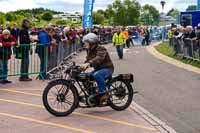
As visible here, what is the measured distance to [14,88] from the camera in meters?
13.2

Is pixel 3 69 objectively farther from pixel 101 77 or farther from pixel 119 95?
pixel 101 77

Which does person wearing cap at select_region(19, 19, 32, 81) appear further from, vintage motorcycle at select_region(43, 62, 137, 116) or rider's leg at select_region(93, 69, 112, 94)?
rider's leg at select_region(93, 69, 112, 94)

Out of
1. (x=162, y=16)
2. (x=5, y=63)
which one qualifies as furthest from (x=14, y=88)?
(x=162, y=16)

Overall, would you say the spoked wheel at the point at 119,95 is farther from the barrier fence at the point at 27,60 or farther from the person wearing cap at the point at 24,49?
the person wearing cap at the point at 24,49

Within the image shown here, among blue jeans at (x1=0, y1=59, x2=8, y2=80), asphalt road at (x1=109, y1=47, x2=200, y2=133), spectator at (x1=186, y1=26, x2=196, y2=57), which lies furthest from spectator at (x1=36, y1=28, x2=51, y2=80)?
spectator at (x1=186, y1=26, x2=196, y2=57)

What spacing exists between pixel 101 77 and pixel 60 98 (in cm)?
91

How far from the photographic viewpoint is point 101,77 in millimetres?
9773

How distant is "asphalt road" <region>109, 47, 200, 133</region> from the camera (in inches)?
363

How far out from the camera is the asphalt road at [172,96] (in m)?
9.21

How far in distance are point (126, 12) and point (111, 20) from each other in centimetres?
384

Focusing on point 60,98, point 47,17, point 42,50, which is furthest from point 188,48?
point 47,17

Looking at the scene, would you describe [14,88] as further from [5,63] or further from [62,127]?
[62,127]

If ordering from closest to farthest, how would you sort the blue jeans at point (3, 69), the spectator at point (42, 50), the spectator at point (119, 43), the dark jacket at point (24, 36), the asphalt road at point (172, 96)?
the asphalt road at point (172, 96) < the blue jeans at point (3, 69) < the dark jacket at point (24, 36) < the spectator at point (42, 50) < the spectator at point (119, 43)

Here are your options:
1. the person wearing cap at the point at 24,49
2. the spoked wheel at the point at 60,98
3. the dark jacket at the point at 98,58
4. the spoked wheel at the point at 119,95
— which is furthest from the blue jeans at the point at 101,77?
the person wearing cap at the point at 24,49
